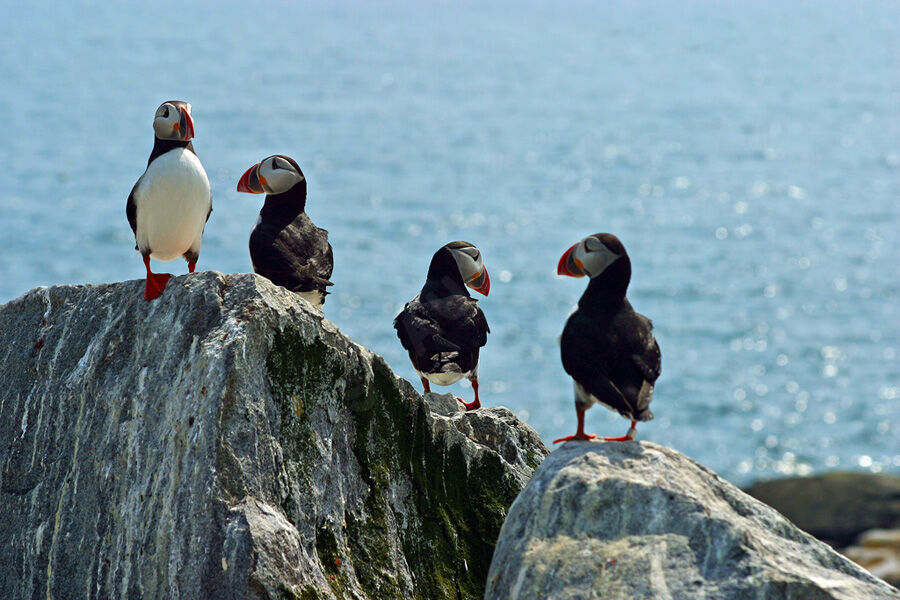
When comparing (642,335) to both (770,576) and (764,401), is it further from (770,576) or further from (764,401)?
(764,401)

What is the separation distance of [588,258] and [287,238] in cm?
313

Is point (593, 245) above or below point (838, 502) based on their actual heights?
above

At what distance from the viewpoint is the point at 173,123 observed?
8.70 m

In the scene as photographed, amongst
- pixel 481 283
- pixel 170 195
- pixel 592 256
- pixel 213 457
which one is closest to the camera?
pixel 213 457

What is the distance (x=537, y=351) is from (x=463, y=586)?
51434 millimetres

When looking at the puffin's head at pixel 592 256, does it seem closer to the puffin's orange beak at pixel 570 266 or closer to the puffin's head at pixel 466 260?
the puffin's orange beak at pixel 570 266

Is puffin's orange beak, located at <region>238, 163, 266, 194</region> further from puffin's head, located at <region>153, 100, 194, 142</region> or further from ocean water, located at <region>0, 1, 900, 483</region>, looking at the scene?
ocean water, located at <region>0, 1, 900, 483</region>

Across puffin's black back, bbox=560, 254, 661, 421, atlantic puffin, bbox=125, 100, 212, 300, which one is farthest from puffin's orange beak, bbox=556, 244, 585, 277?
atlantic puffin, bbox=125, 100, 212, 300

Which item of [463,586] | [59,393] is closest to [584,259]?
[463,586]

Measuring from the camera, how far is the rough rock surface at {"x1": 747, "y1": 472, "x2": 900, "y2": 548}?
27.3 m

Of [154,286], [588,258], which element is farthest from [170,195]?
[588,258]

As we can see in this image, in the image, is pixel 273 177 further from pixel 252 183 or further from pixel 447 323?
pixel 447 323

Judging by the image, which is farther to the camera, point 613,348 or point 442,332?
point 442,332

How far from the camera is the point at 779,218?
90.4m
